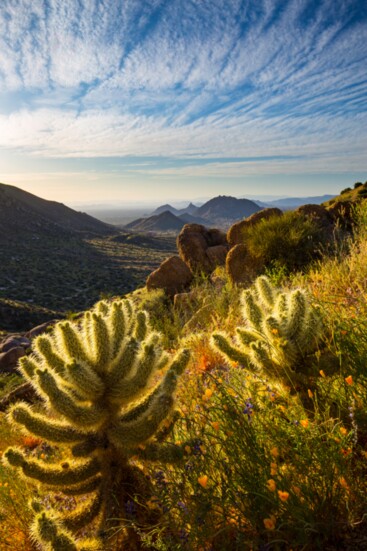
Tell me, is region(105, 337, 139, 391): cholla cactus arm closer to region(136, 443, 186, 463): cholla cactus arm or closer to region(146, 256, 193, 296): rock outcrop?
region(136, 443, 186, 463): cholla cactus arm

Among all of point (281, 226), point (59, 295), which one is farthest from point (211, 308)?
point (59, 295)

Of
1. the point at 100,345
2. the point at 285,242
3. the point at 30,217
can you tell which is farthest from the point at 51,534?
the point at 30,217

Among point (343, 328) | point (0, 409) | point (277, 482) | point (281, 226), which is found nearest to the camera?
point (277, 482)

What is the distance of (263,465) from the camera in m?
2.04

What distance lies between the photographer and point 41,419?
255 cm

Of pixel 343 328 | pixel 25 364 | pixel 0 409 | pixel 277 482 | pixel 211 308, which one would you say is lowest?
pixel 0 409

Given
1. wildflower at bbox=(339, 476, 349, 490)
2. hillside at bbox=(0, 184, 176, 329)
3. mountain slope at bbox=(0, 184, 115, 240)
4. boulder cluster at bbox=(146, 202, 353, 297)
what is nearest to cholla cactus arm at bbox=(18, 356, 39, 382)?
wildflower at bbox=(339, 476, 349, 490)

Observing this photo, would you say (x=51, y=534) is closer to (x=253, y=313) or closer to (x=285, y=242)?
(x=253, y=313)

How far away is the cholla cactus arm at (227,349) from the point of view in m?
3.27

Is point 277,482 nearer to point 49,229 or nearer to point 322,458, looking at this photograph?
point 322,458

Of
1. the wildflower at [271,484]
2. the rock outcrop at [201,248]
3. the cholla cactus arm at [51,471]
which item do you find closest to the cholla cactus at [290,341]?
the wildflower at [271,484]

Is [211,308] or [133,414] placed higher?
[133,414]

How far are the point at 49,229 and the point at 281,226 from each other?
96714mm

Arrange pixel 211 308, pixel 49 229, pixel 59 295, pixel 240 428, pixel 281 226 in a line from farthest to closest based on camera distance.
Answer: pixel 49 229 → pixel 59 295 → pixel 281 226 → pixel 211 308 → pixel 240 428
